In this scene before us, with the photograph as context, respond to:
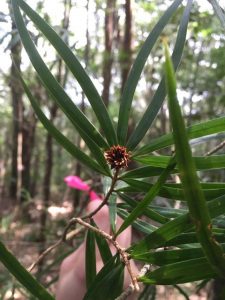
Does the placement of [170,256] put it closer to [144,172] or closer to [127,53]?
[144,172]

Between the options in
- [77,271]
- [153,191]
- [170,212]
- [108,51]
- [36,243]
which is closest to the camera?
[153,191]

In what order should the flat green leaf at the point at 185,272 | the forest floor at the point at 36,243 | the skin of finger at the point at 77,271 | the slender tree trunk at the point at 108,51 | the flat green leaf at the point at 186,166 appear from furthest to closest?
the forest floor at the point at 36,243, the slender tree trunk at the point at 108,51, the skin of finger at the point at 77,271, the flat green leaf at the point at 185,272, the flat green leaf at the point at 186,166

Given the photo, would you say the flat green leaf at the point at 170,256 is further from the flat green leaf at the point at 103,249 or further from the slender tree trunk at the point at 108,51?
the slender tree trunk at the point at 108,51

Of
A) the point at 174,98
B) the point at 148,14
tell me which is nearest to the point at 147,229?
the point at 174,98

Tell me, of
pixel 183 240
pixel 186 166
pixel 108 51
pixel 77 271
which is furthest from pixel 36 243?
pixel 186 166

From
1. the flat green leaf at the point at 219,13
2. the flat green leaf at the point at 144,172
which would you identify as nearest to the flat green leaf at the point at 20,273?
the flat green leaf at the point at 144,172

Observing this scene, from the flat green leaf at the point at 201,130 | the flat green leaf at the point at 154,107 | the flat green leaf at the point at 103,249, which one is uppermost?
the flat green leaf at the point at 154,107
